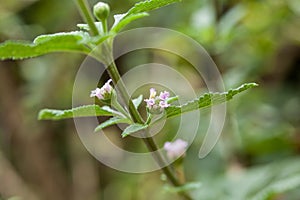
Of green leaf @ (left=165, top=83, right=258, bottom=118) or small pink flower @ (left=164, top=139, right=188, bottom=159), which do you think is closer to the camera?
green leaf @ (left=165, top=83, right=258, bottom=118)

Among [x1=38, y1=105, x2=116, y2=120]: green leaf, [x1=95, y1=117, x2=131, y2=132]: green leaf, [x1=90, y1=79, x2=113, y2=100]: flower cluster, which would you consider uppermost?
[x1=90, y1=79, x2=113, y2=100]: flower cluster

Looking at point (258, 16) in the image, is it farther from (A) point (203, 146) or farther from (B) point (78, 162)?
(B) point (78, 162)

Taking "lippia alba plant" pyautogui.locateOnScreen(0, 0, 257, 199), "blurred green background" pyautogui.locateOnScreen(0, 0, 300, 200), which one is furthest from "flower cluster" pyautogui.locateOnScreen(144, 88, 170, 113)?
"blurred green background" pyautogui.locateOnScreen(0, 0, 300, 200)

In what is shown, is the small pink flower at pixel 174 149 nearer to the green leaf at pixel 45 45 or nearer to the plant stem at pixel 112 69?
the plant stem at pixel 112 69

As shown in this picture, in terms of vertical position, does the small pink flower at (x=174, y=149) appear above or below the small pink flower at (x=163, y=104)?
below

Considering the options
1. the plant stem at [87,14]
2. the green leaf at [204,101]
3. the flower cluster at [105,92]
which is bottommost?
the green leaf at [204,101]

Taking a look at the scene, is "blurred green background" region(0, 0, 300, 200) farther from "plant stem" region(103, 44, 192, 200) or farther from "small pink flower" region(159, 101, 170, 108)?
"small pink flower" region(159, 101, 170, 108)

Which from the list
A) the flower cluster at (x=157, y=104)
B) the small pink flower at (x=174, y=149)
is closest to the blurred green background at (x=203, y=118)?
the small pink flower at (x=174, y=149)
